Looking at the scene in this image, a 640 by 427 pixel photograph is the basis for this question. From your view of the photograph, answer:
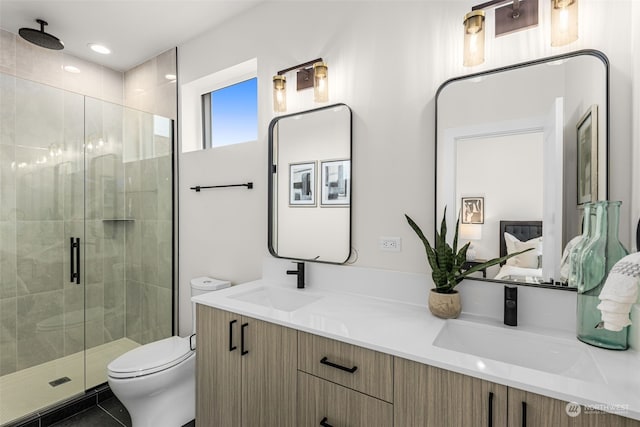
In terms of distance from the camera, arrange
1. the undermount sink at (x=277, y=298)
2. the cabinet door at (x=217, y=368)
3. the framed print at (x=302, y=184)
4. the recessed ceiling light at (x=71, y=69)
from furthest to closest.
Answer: the recessed ceiling light at (x=71, y=69), the framed print at (x=302, y=184), the undermount sink at (x=277, y=298), the cabinet door at (x=217, y=368)

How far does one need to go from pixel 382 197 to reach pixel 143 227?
2.13 metres

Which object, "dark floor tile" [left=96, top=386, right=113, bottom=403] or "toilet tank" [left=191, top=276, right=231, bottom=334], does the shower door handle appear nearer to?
"dark floor tile" [left=96, top=386, right=113, bottom=403]

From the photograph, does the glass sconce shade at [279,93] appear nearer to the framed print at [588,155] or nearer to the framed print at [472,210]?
the framed print at [472,210]

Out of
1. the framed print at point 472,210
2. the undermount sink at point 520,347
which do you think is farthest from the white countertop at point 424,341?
the framed print at point 472,210

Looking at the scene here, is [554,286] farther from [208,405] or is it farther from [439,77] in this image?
[208,405]

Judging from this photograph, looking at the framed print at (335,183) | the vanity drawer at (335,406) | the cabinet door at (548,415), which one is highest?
the framed print at (335,183)

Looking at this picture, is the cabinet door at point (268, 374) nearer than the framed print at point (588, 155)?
No

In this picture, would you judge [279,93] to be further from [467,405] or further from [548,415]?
[548,415]

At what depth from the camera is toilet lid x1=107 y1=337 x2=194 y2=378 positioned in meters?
1.69

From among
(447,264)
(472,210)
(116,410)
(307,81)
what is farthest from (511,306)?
(116,410)

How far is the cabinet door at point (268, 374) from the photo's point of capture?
1308 millimetres

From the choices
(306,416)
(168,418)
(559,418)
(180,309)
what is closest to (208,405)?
(168,418)

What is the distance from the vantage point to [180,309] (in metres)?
2.65

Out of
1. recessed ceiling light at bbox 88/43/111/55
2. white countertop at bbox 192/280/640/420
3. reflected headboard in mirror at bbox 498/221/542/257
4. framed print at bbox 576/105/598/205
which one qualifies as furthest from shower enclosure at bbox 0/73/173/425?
framed print at bbox 576/105/598/205
